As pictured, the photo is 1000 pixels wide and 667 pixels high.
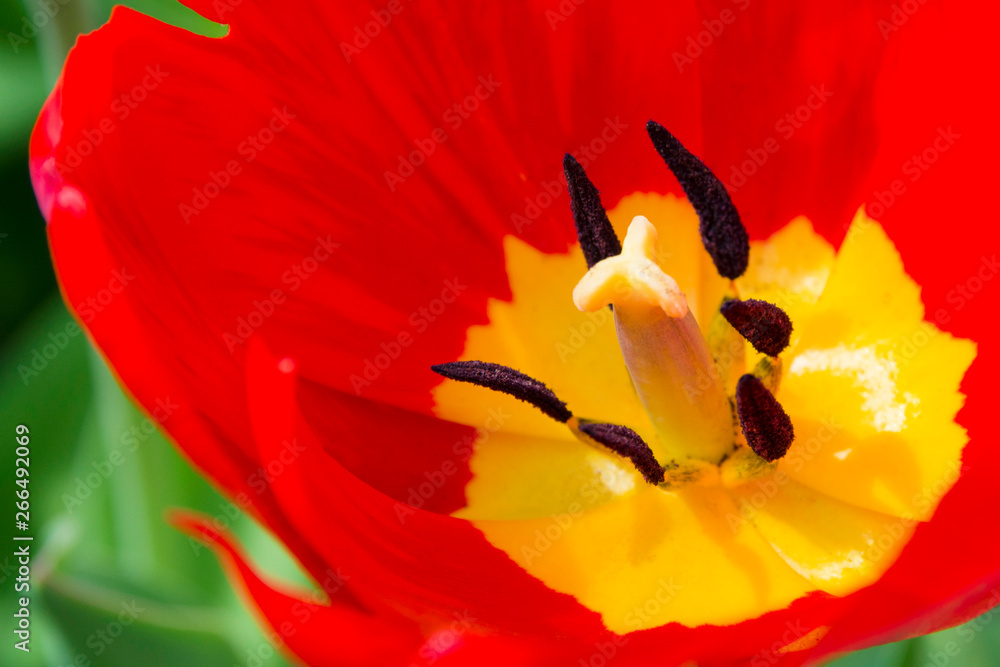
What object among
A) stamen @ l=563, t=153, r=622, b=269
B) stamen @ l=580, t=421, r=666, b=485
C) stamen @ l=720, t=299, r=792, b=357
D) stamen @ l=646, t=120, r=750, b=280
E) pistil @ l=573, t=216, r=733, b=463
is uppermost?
stamen @ l=646, t=120, r=750, b=280

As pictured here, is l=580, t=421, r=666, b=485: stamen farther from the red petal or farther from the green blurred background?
the red petal

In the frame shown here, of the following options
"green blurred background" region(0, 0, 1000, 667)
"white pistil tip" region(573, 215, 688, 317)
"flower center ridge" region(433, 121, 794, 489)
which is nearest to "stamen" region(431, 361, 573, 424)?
"flower center ridge" region(433, 121, 794, 489)

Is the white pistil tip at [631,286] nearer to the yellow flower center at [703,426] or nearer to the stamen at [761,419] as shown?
the yellow flower center at [703,426]

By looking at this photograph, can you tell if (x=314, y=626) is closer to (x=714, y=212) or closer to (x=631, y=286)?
(x=631, y=286)

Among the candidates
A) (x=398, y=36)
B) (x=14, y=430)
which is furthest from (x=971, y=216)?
(x=14, y=430)

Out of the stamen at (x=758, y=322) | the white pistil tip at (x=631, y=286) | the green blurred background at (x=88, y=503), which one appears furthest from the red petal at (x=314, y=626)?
the stamen at (x=758, y=322)

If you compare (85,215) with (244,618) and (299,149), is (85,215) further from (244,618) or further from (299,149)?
(244,618)
